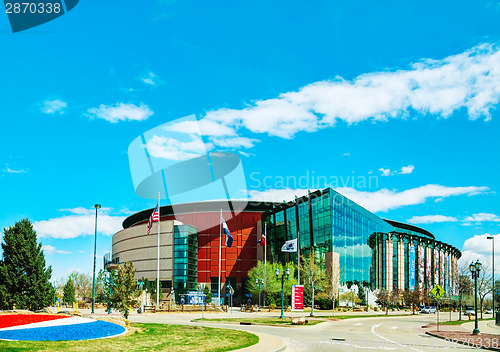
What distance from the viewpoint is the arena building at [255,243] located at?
83688 mm

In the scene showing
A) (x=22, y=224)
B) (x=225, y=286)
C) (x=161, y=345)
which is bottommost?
(x=225, y=286)

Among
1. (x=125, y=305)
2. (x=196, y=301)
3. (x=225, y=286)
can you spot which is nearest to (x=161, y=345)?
(x=125, y=305)

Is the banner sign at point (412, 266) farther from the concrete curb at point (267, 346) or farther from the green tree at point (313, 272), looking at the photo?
the concrete curb at point (267, 346)

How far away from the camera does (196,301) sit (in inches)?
2731

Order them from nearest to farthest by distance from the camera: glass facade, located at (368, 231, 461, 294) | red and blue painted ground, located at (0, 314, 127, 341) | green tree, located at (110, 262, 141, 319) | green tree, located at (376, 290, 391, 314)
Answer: red and blue painted ground, located at (0, 314, 127, 341), green tree, located at (110, 262, 141, 319), green tree, located at (376, 290, 391, 314), glass facade, located at (368, 231, 461, 294)

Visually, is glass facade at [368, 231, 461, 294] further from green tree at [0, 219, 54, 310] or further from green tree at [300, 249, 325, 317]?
green tree at [0, 219, 54, 310]

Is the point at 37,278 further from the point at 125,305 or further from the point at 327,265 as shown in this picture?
the point at 327,265

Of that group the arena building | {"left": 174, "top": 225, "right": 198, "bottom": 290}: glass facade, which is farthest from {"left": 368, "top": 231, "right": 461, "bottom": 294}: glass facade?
{"left": 174, "top": 225, "right": 198, "bottom": 290}: glass facade

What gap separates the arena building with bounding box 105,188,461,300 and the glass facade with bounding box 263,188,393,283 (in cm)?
17

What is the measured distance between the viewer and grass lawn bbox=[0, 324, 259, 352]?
61.5 feet

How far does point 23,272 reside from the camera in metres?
40.6

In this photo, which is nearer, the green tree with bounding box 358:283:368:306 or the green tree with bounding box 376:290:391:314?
the green tree with bounding box 376:290:391:314

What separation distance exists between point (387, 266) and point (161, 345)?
9093 cm

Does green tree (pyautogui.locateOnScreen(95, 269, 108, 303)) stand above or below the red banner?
below
